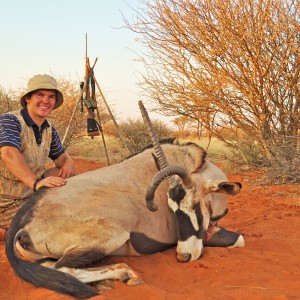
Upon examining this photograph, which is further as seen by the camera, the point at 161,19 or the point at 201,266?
the point at 161,19

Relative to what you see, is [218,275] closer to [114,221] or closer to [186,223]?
[186,223]

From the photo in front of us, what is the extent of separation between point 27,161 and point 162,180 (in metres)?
1.66

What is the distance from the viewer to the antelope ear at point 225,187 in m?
4.30

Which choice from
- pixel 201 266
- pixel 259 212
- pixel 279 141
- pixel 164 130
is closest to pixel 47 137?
pixel 201 266

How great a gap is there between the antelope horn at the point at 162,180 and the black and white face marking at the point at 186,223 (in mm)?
94

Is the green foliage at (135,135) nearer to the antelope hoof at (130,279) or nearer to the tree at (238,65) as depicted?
the tree at (238,65)

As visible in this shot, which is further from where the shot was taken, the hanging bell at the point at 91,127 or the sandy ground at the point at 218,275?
the hanging bell at the point at 91,127

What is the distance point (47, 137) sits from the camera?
488cm

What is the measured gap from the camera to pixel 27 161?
462 centimetres

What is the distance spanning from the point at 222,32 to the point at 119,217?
20.5 ft

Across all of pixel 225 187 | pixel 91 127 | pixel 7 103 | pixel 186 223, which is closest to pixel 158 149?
pixel 186 223

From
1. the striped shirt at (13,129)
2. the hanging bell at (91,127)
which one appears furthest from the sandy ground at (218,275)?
the hanging bell at (91,127)

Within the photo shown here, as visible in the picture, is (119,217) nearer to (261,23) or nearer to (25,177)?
(25,177)

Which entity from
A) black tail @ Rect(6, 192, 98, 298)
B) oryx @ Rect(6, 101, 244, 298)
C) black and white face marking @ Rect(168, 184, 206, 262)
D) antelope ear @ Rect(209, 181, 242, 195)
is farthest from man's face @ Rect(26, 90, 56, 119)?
antelope ear @ Rect(209, 181, 242, 195)
